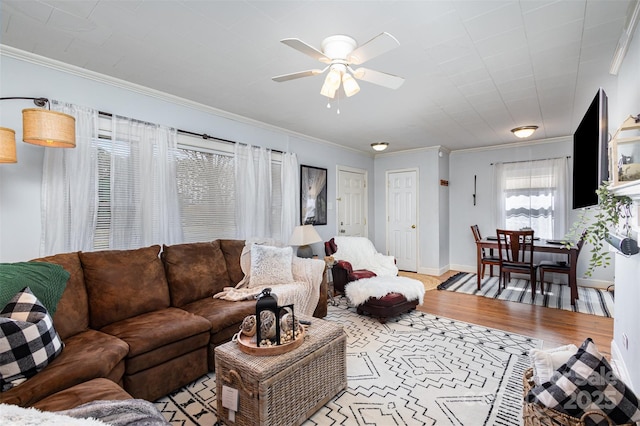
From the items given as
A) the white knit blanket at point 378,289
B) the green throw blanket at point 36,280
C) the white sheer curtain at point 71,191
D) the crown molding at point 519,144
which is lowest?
the white knit blanket at point 378,289

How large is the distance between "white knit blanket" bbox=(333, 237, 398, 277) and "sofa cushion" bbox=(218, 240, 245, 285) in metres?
1.51

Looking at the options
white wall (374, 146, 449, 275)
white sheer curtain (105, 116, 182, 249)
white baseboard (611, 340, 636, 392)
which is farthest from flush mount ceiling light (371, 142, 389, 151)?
white baseboard (611, 340, 636, 392)

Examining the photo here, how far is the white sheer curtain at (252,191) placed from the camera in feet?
12.3

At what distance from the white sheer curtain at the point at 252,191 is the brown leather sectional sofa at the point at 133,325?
876 millimetres

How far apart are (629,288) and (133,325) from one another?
11.3 ft

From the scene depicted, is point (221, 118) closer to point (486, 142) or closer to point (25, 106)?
point (25, 106)

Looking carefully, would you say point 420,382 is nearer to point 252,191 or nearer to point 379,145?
point 252,191

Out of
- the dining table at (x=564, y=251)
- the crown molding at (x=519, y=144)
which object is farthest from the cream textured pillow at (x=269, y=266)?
the crown molding at (x=519, y=144)

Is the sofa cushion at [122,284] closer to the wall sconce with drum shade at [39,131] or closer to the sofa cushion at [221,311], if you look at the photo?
the sofa cushion at [221,311]

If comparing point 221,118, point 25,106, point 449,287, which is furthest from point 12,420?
point 449,287

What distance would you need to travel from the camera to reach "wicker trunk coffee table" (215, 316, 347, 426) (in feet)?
5.21

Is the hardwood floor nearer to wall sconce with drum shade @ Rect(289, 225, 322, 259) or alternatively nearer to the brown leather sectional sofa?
wall sconce with drum shade @ Rect(289, 225, 322, 259)

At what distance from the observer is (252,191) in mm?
3848

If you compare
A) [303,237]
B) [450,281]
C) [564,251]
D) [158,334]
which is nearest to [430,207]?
[450,281]
